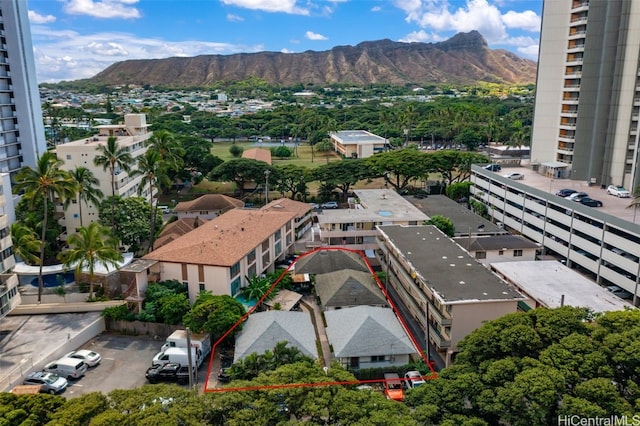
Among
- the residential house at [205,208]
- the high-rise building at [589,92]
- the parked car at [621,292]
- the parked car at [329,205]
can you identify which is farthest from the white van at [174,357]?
the high-rise building at [589,92]

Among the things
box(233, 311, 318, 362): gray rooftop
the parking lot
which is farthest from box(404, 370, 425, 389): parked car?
the parking lot

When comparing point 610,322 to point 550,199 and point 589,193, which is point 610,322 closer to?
point 550,199

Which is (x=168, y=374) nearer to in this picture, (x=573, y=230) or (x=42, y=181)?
(x=42, y=181)

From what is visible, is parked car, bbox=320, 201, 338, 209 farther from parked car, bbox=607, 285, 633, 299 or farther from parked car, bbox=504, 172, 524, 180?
parked car, bbox=607, 285, 633, 299

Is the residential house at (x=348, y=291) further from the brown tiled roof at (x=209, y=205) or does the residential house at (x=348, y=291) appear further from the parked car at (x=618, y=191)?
the parked car at (x=618, y=191)

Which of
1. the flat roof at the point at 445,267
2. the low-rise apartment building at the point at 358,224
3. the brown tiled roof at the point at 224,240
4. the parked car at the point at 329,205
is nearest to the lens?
the flat roof at the point at 445,267
